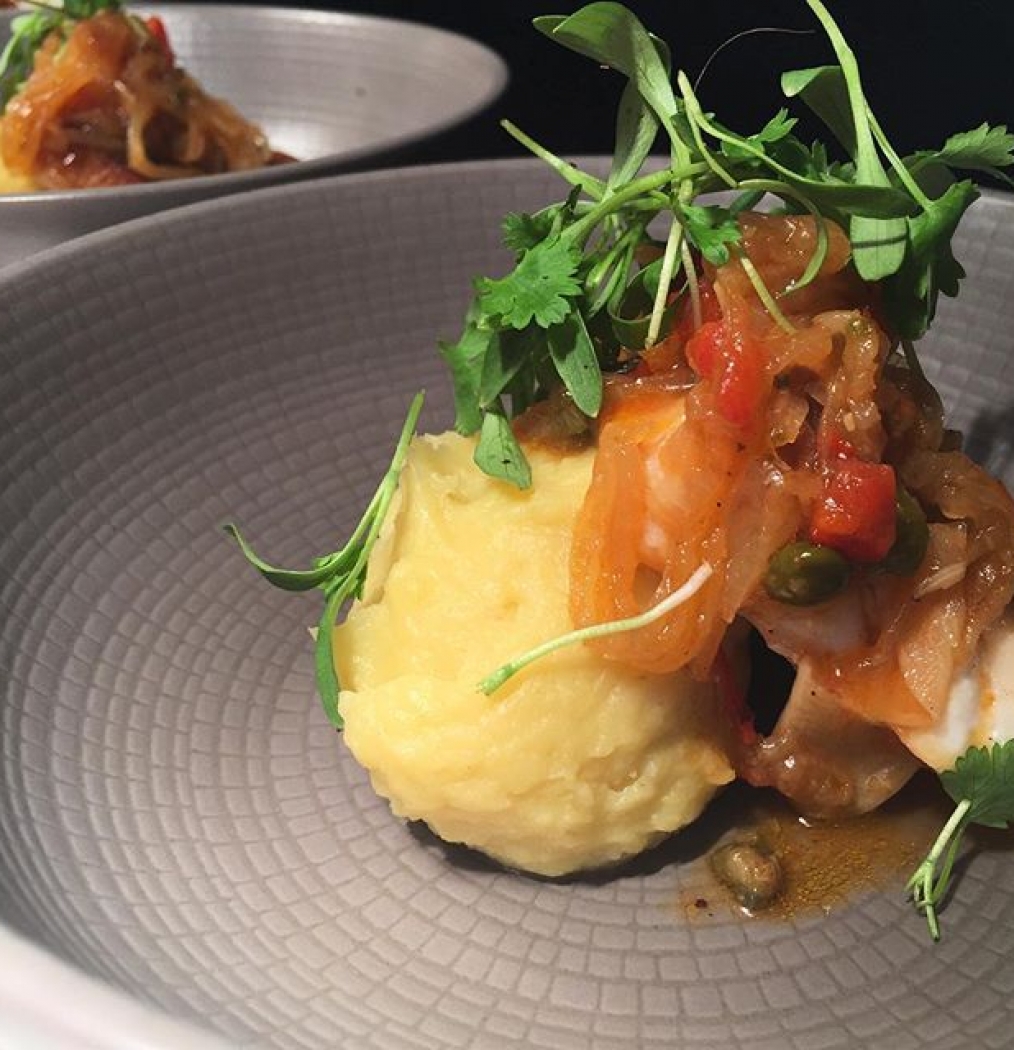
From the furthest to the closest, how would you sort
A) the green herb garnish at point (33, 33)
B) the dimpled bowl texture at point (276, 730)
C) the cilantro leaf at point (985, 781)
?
the green herb garnish at point (33, 33) < the cilantro leaf at point (985, 781) < the dimpled bowl texture at point (276, 730)

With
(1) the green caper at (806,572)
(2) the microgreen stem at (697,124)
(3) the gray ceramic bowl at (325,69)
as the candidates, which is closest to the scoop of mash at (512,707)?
(1) the green caper at (806,572)

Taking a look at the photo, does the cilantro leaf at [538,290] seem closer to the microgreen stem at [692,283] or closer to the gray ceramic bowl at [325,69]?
the microgreen stem at [692,283]

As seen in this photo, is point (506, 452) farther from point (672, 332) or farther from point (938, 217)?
point (938, 217)

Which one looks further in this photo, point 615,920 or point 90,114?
point 90,114

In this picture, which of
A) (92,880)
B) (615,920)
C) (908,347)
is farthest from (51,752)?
(908,347)

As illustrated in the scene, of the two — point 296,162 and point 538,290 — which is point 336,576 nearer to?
point 538,290
